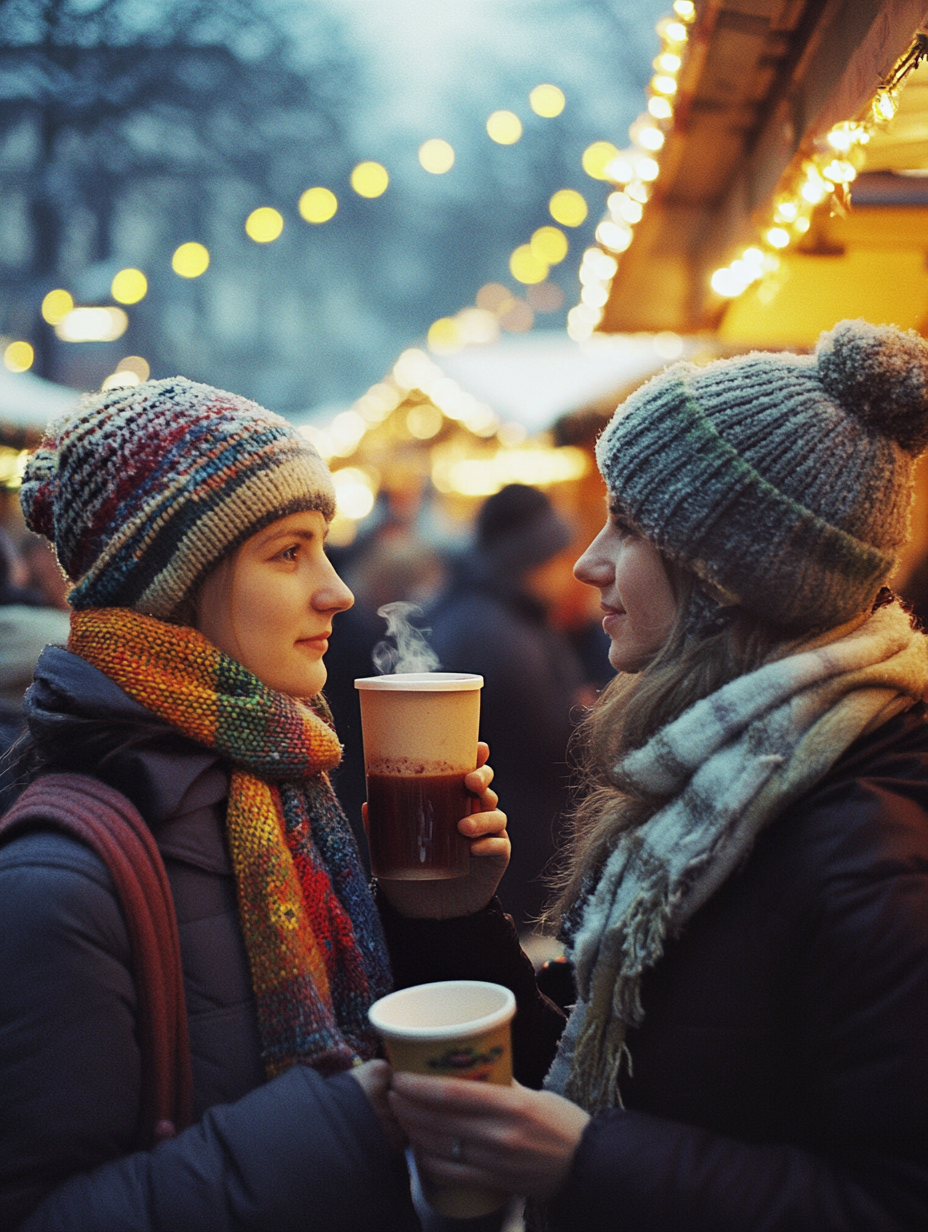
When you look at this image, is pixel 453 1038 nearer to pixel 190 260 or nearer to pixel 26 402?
pixel 26 402

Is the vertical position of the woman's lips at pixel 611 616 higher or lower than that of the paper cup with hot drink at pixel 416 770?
higher

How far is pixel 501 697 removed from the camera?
443cm

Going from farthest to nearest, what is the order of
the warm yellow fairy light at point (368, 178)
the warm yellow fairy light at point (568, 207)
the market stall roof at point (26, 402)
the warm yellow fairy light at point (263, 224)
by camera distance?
the warm yellow fairy light at point (568, 207)
the warm yellow fairy light at point (368, 178)
the warm yellow fairy light at point (263, 224)
the market stall roof at point (26, 402)

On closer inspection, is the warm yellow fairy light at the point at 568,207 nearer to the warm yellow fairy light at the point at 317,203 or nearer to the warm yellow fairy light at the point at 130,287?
the warm yellow fairy light at the point at 317,203

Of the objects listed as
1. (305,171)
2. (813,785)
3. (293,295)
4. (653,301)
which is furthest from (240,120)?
(293,295)

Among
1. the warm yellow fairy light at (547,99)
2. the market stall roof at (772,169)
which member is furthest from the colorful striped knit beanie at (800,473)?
the warm yellow fairy light at (547,99)

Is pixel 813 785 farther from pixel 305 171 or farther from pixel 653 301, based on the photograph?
pixel 305 171

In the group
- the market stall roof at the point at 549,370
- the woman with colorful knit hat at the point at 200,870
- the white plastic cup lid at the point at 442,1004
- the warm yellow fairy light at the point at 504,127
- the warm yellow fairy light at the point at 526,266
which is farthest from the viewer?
the warm yellow fairy light at the point at 526,266

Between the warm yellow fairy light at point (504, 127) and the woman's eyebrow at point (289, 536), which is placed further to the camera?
the warm yellow fairy light at point (504, 127)

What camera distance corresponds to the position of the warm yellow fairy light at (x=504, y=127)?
611 inches

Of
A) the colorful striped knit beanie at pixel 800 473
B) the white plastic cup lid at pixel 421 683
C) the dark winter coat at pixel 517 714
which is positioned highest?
the colorful striped knit beanie at pixel 800 473

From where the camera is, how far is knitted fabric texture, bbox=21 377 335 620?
1.91m

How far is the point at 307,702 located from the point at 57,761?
0.63 meters

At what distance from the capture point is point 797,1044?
1544mm
